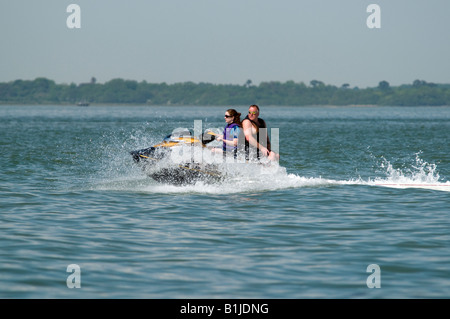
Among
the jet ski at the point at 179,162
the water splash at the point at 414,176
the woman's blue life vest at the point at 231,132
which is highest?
the woman's blue life vest at the point at 231,132

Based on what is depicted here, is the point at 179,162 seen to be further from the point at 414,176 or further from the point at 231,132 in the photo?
the point at 414,176

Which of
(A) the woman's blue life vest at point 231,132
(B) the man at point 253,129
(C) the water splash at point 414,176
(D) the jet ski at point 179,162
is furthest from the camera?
(C) the water splash at point 414,176

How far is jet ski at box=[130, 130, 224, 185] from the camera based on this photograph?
47.3ft

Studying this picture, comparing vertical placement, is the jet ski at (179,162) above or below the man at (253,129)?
below

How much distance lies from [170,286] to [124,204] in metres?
5.60

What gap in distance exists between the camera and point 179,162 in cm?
1444

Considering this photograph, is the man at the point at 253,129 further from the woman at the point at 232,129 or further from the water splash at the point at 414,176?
the water splash at the point at 414,176

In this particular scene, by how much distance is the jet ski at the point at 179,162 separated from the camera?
47.3 feet

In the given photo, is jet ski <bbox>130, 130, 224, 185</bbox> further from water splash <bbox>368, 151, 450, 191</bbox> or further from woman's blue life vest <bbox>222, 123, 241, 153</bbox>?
water splash <bbox>368, 151, 450, 191</bbox>

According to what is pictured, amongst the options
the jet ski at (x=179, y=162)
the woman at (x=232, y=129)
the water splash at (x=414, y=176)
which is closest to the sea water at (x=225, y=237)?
the water splash at (x=414, y=176)

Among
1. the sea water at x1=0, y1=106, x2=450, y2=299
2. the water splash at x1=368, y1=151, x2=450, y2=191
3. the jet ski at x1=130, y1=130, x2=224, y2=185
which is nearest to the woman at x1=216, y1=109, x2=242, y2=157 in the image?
the jet ski at x1=130, y1=130, x2=224, y2=185

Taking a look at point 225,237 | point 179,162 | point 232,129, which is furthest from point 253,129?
point 225,237
